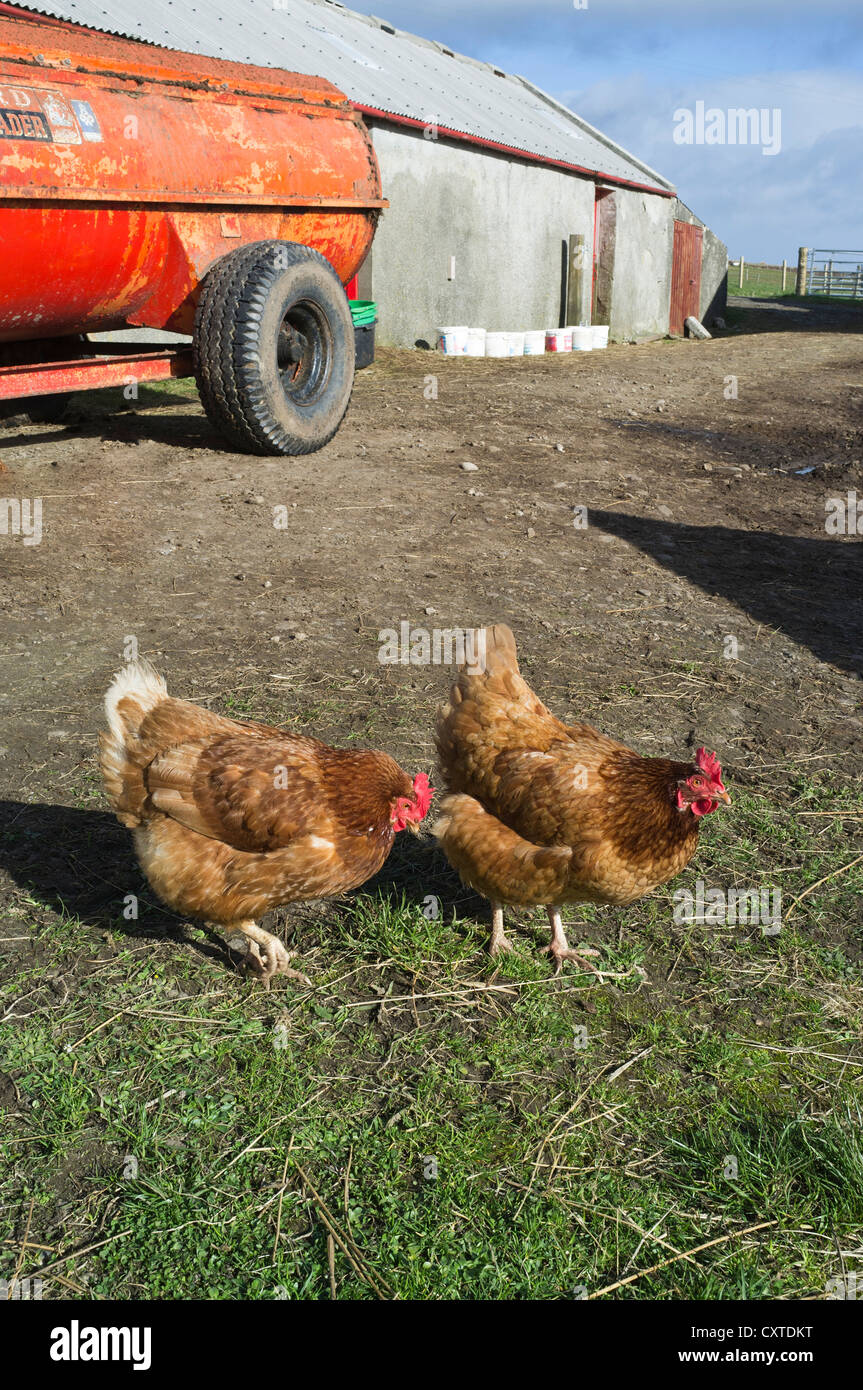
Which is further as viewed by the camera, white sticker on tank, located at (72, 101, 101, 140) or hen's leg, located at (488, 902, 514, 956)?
white sticker on tank, located at (72, 101, 101, 140)

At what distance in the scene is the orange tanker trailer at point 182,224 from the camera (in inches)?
278

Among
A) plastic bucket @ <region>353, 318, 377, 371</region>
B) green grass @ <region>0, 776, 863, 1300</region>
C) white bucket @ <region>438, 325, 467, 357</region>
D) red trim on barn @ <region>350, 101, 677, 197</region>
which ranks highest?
red trim on barn @ <region>350, 101, 677, 197</region>

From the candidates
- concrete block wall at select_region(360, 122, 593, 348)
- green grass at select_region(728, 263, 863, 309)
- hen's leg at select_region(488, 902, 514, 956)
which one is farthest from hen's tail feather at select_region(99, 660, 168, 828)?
green grass at select_region(728, 263, 863, 309)

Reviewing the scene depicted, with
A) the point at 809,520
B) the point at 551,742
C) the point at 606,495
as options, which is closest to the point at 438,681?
the point at 551,742

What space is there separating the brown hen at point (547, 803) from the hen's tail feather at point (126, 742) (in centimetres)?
102

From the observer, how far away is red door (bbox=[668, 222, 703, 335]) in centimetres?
2752

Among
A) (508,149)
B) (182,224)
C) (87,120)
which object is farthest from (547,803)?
(508,149)

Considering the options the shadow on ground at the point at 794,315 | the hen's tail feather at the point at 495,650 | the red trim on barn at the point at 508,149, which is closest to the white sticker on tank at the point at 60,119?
the red trim on barn at the point at 508,149

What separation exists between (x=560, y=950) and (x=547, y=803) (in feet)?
1.77

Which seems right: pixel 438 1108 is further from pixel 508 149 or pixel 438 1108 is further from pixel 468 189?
pixel 508 149

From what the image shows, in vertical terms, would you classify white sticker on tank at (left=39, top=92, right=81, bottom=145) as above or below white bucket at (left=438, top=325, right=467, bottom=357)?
above

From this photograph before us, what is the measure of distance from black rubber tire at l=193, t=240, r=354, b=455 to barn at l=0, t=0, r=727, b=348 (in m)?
3.88

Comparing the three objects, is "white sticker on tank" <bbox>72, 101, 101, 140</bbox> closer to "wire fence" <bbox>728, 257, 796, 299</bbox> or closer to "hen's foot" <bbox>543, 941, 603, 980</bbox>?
"hen's foot" <bbox>543, 941, 603, 980</bbox>
